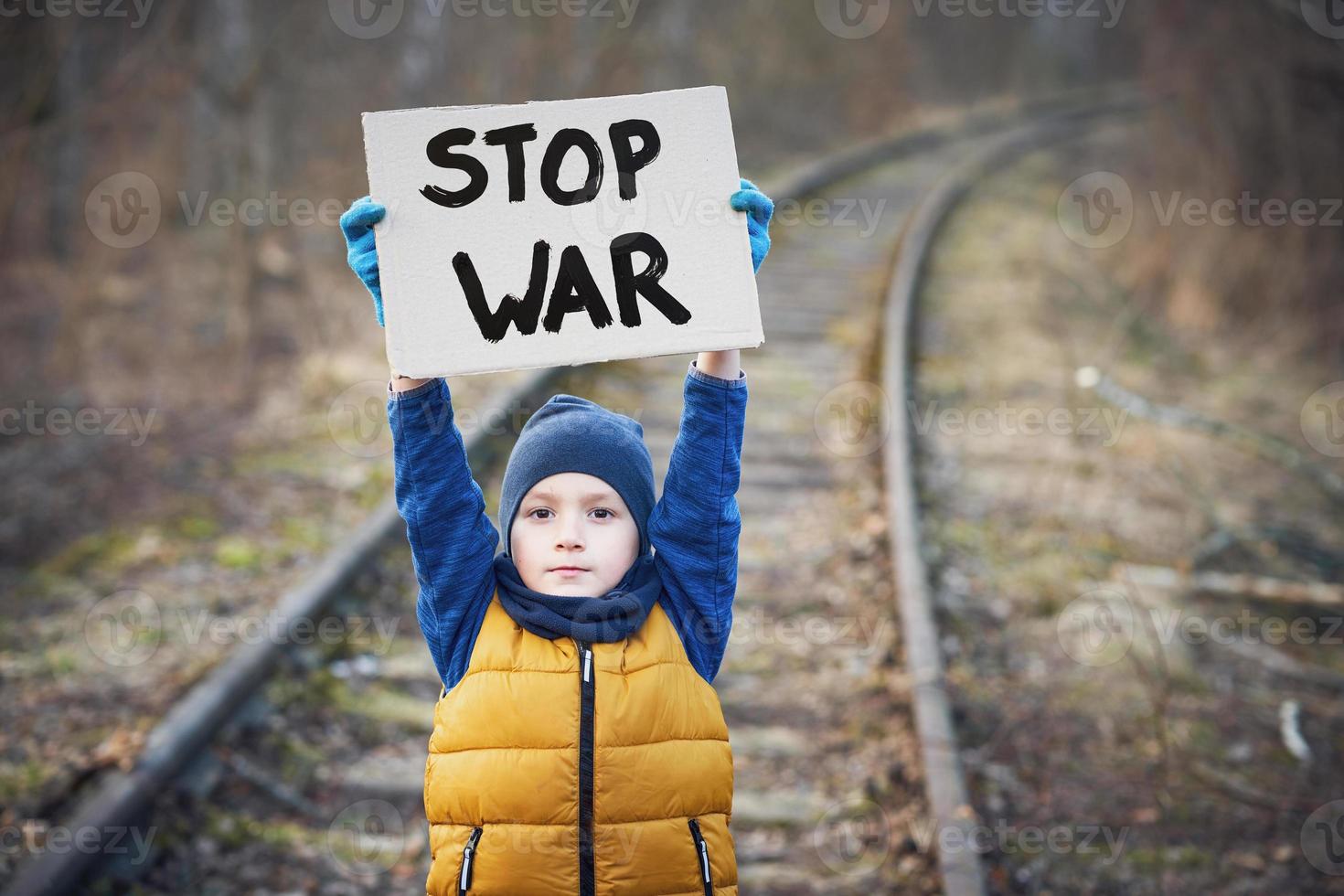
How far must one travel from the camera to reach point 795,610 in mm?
4684

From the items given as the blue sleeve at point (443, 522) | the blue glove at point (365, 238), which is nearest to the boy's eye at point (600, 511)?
the blue sleeve at point (443, 522)

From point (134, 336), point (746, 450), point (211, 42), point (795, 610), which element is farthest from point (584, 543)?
point (211, 42)

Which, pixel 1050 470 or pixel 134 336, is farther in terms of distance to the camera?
pixel 134 336

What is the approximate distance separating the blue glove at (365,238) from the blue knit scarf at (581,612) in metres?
0.64

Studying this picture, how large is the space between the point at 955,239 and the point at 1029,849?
931 centimetres

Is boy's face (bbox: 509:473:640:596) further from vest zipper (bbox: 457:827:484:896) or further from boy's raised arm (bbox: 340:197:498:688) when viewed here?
vest zipper (bbox: 457:827:484:896)

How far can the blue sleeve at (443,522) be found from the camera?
190cm

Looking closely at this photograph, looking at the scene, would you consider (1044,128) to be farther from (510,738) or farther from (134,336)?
(510,738)

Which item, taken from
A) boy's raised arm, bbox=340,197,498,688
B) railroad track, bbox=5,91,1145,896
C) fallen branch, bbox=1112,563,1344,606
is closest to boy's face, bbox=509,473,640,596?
boy's raised arm, bbox=340,197,498,688

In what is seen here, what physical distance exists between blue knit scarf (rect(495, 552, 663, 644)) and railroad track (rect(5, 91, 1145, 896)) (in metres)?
1.67

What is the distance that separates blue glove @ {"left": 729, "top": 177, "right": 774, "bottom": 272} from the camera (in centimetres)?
194

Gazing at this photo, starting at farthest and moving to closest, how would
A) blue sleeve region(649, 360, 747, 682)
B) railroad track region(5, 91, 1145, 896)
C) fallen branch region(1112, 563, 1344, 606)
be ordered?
fallen branch region(1112, 563, 1344, 606) → railroad track region(5, 91, 1145, 896) → blue sleeve region(649, 360, 747, 682)

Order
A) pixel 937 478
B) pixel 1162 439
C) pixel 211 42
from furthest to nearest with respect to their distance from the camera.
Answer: pixel 211 42 < pixel 1162 439 < pixel 937 478

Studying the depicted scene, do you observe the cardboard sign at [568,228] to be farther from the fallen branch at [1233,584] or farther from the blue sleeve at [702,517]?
the fallen branch at [1233,584]
